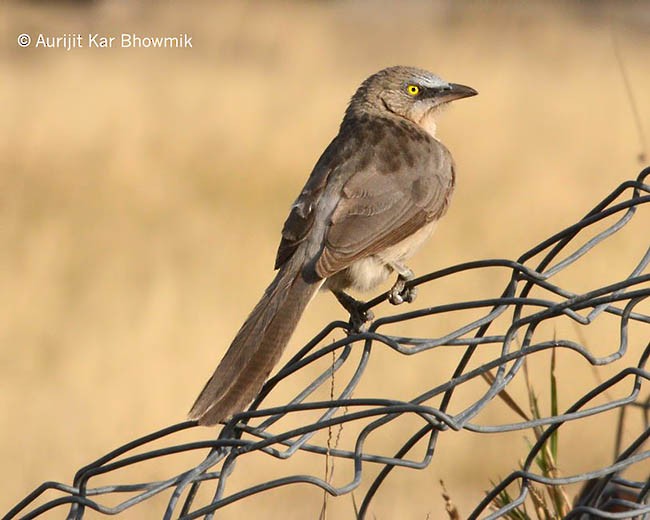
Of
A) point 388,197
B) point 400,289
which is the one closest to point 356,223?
point 388,197

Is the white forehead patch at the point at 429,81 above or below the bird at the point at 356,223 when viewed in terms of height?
above

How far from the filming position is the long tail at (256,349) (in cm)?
327

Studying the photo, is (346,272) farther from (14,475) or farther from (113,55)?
(113,55)

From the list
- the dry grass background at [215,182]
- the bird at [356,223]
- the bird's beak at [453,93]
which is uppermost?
the dry grass background at [215,182]

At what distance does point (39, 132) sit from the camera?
11773 mm

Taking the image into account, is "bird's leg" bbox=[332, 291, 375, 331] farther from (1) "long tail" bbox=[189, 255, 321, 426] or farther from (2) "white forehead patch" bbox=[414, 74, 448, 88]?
(2) "white forehead patch" bbox=[414, 74, 448, 88]

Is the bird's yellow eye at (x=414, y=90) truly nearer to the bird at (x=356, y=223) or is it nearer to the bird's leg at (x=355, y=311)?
the bird at (x=356, y=223)

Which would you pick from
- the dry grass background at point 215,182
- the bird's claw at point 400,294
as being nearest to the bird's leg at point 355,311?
the bird's claw at point 400,294

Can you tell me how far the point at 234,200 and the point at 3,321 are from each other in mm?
2571

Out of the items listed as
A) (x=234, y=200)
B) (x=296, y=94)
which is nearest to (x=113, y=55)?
(x=296, y=94)

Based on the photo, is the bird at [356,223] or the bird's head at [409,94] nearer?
the bird at [356,223]

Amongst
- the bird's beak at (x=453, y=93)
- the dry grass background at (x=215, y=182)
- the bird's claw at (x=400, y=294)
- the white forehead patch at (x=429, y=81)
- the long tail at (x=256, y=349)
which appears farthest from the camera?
the dry grass background at (x=215, y=182)

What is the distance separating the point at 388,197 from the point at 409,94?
115 cm

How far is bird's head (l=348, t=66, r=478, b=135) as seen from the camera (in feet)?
18.8
